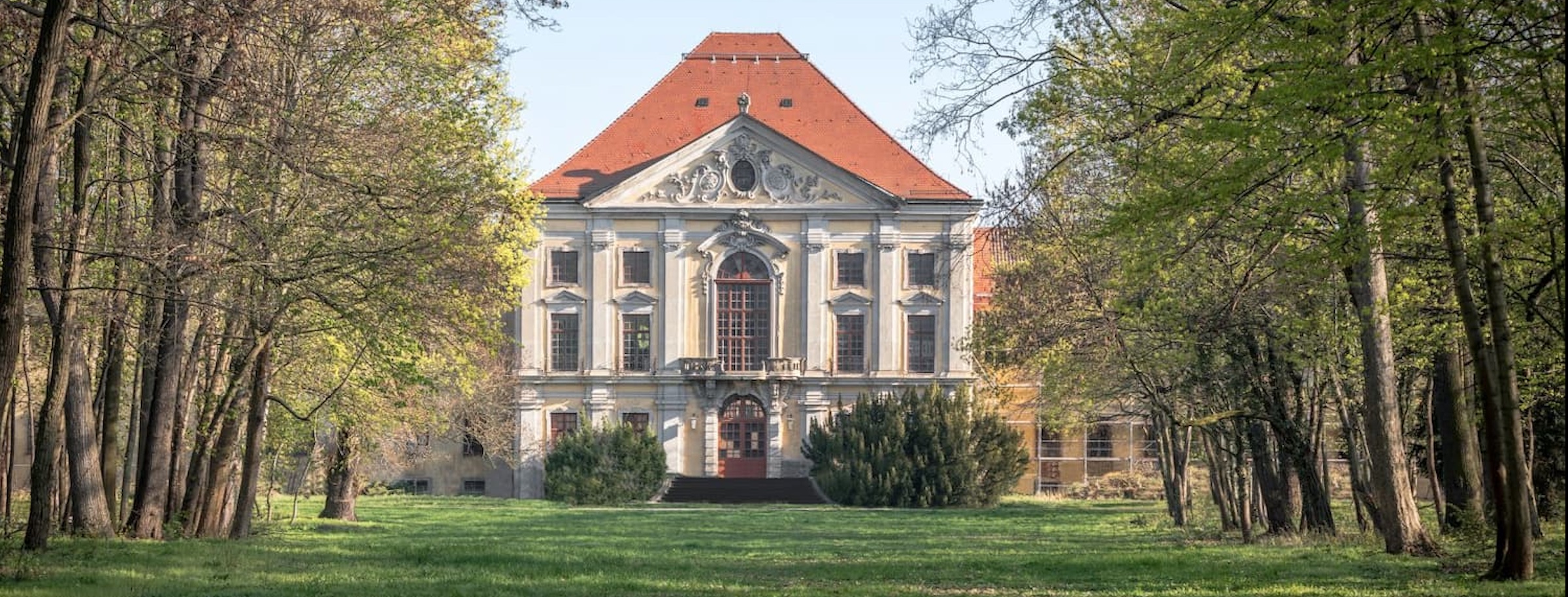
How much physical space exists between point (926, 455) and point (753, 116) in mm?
19657

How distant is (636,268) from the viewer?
66250 mm

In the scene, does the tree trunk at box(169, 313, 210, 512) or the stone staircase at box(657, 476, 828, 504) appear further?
the stone staircase at box(657, 476, 828, 504)

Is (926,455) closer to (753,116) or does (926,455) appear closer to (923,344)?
(923,344)

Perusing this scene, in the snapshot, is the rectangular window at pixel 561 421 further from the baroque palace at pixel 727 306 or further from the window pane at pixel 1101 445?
the window pane at pixel 1101 445

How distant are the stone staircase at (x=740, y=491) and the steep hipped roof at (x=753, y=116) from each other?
37.6ft

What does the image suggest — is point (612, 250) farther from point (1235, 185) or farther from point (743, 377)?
point (1235, 185)

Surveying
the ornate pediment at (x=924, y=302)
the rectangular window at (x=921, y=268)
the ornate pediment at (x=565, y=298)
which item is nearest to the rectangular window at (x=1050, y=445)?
the ornate pediment at (x=924, y=302)

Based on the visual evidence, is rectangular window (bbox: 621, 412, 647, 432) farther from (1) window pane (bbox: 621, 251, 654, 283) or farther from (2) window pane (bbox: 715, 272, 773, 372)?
(1) window pane (bbox: 621, 251, 654, 283)

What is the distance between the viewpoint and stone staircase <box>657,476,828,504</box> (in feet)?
195

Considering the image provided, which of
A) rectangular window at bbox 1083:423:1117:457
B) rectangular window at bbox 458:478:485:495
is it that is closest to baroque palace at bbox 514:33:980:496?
rectangular window at bbox 458:478:485:495

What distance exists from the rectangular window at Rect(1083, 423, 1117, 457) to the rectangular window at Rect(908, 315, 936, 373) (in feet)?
24.8

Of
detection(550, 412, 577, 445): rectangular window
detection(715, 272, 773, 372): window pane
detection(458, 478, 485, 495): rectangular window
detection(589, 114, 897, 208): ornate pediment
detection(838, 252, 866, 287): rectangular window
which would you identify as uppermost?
detection(589, 114, 897, 208): ornate pediment

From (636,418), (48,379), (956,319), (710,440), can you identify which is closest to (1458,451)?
(48,379)

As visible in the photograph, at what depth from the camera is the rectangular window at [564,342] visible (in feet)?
218
